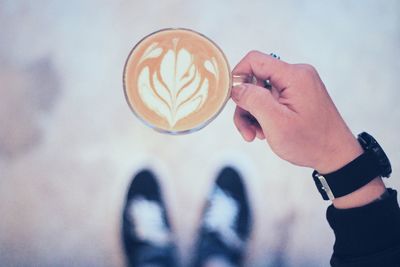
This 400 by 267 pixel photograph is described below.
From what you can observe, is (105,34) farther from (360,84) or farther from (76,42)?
(360,84)

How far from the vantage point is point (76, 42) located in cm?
145

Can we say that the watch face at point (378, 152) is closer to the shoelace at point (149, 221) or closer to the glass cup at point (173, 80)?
the glass cup at point (173, 80)

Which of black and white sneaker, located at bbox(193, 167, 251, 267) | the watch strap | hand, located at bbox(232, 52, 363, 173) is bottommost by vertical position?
black and white sneaker, located at bbox(193, 167, 251, 267)

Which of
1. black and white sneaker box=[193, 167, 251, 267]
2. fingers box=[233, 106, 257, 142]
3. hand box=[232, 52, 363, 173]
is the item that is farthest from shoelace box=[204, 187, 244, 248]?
hand box=[232, 52, 363, 173]

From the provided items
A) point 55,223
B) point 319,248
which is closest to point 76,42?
point 55,223

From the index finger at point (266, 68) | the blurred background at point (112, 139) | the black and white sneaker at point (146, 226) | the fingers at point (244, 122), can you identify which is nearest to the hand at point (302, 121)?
the index finger at point (266, 68)

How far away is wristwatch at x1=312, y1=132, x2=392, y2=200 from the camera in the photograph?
0.75 meters

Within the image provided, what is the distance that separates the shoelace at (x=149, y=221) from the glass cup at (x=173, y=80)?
2.33 ft

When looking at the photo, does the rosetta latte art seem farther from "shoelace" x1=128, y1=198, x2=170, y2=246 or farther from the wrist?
"shoelace" x1=128, y1=198, x2=170, y2=246

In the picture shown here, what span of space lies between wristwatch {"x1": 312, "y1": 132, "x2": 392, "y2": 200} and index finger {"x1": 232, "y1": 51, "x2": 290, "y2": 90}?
225 millimetres

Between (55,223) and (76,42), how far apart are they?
74cm

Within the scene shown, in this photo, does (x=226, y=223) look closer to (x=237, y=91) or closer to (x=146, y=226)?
(x=146, y=226)

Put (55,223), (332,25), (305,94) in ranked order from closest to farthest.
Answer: (305,94) < (55,223) < (332,25)

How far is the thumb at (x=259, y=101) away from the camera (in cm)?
74
